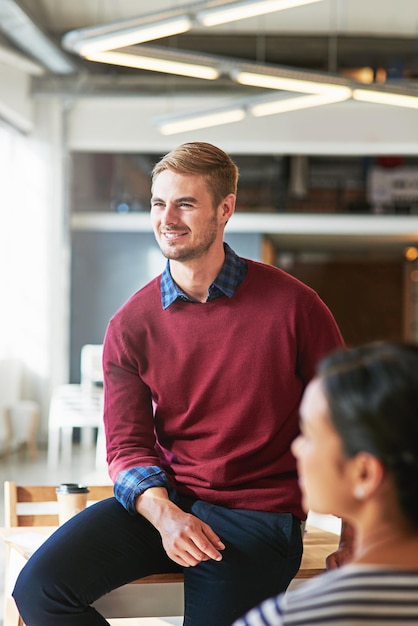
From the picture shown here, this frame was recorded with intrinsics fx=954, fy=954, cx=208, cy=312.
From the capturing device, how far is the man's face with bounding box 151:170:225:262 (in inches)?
89.5

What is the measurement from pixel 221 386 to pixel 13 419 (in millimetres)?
7386

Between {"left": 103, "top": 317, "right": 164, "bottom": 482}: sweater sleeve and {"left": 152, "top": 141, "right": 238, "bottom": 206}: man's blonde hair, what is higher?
{"left": 152, "top": 141, "right": 238, "bottom": 206}: man's blonde hair

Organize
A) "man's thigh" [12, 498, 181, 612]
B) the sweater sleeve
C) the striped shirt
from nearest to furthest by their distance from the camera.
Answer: the striped shirt < "man's thigh" [12, 498, 181, 612] < the sweater sleeve

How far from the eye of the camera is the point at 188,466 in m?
2.21

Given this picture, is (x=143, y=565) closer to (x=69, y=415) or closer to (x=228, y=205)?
(x=228, y=205)

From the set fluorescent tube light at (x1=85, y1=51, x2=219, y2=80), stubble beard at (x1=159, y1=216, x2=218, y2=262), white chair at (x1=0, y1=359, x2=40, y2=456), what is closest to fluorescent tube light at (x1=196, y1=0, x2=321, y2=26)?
fluorescent tube light at (x1=85, y1=51, x2=219, y2=80)

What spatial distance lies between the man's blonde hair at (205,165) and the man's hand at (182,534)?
74cm

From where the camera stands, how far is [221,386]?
2.20m

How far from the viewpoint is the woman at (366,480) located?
0.99m

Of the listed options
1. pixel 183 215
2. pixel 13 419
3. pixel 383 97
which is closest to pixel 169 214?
pixel 183 215

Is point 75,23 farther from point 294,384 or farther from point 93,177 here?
point 294,384

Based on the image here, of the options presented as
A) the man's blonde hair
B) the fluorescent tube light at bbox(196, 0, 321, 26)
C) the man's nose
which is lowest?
the man's nose

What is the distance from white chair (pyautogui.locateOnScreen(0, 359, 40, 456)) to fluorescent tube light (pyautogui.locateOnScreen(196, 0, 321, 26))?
548 centimetres

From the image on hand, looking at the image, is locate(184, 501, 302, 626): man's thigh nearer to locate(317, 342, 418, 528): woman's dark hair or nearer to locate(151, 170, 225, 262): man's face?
locate(151, 170, 225, 262): man's face
